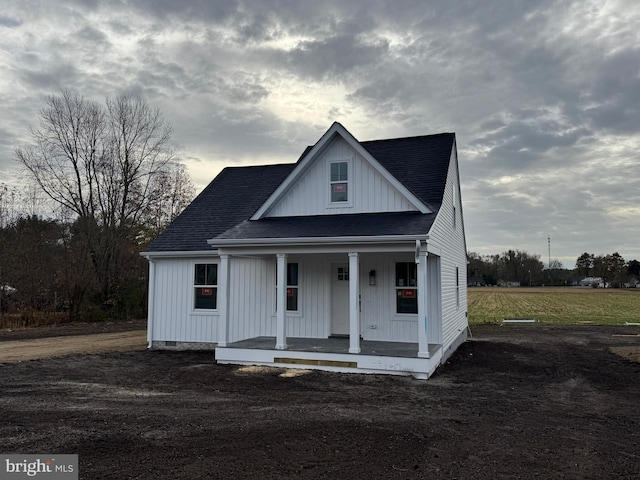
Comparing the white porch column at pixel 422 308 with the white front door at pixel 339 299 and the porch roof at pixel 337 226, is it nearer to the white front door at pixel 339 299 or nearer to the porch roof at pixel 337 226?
the porch roof at pixel 337 226

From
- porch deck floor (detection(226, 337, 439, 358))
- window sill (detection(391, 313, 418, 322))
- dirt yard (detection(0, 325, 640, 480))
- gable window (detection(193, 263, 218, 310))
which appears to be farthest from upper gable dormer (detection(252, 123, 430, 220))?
dirt yard (detection(0, 325, 640, 480))

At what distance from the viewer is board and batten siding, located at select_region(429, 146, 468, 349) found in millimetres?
11883

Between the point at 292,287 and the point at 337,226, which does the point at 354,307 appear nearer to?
the point at 337,226

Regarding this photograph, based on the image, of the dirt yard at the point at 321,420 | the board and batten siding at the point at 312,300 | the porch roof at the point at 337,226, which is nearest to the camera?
the dirt yard at the point at 321,420

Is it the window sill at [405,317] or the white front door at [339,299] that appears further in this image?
the white front door at [339,299]

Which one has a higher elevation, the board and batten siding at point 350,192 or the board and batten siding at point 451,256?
the board and batten siding at point 350,192

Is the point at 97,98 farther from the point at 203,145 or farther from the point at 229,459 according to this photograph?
the point at 229,459

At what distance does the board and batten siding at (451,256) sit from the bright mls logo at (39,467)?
781 centimetres

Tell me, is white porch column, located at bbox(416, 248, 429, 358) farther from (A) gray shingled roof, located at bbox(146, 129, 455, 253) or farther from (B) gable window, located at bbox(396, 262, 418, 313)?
(B) gable window, located at bbox(396, 262, 418, 313)

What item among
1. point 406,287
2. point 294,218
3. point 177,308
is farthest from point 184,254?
point 406,287

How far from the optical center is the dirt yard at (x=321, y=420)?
16.1ft

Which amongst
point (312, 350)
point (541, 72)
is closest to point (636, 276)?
point (541, 72)

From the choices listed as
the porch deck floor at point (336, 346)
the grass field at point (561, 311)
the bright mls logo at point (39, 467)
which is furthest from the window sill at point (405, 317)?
the grass field at point (561, 311)

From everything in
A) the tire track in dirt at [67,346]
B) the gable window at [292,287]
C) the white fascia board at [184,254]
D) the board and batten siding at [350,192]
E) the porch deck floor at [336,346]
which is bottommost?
the tire track in dirt at [67,346]
